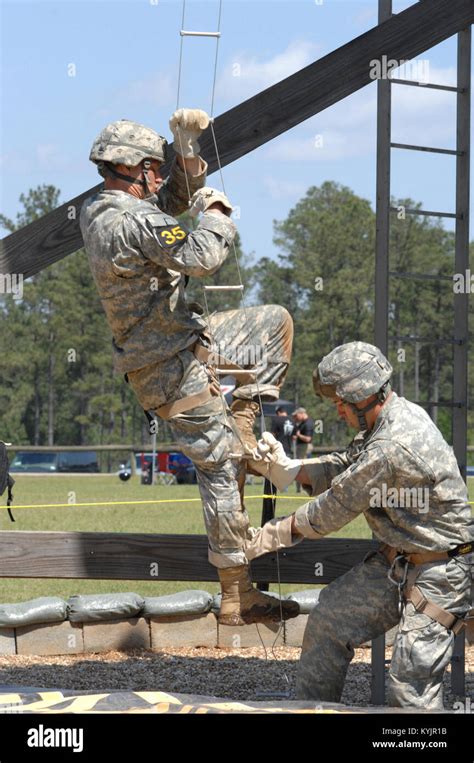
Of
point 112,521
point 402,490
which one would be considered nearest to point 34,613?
point 402,490

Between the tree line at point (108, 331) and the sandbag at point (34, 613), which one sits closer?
the sandbag at point (34, 613)

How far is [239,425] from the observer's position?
20.9 feet

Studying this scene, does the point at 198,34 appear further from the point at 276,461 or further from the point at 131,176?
the point at 276,461

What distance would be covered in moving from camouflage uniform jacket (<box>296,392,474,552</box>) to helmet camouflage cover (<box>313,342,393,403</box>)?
5.4 inches

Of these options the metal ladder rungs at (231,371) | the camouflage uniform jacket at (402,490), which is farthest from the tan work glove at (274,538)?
the metal ladder rungs at (231,371)

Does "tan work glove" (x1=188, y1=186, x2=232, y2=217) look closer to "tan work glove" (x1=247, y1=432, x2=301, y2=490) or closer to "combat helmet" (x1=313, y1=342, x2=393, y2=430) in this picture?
"combat helmet" (x1=313, y1=342, x2=393, y2=430)

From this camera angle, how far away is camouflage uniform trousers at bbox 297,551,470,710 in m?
5.00

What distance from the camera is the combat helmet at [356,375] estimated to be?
5164 millimetres

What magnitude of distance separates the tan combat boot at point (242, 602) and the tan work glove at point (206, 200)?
1.73 metres

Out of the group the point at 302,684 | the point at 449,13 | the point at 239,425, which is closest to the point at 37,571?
the point at 239,425

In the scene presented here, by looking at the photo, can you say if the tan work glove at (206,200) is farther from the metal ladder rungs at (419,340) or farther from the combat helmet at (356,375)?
the metal ladder rungs at (419,340)

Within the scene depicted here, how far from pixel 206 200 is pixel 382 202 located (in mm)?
993

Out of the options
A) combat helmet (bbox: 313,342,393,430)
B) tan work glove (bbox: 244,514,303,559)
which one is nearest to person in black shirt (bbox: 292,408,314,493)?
tan work glove (bbox: 244,514,303,559)
